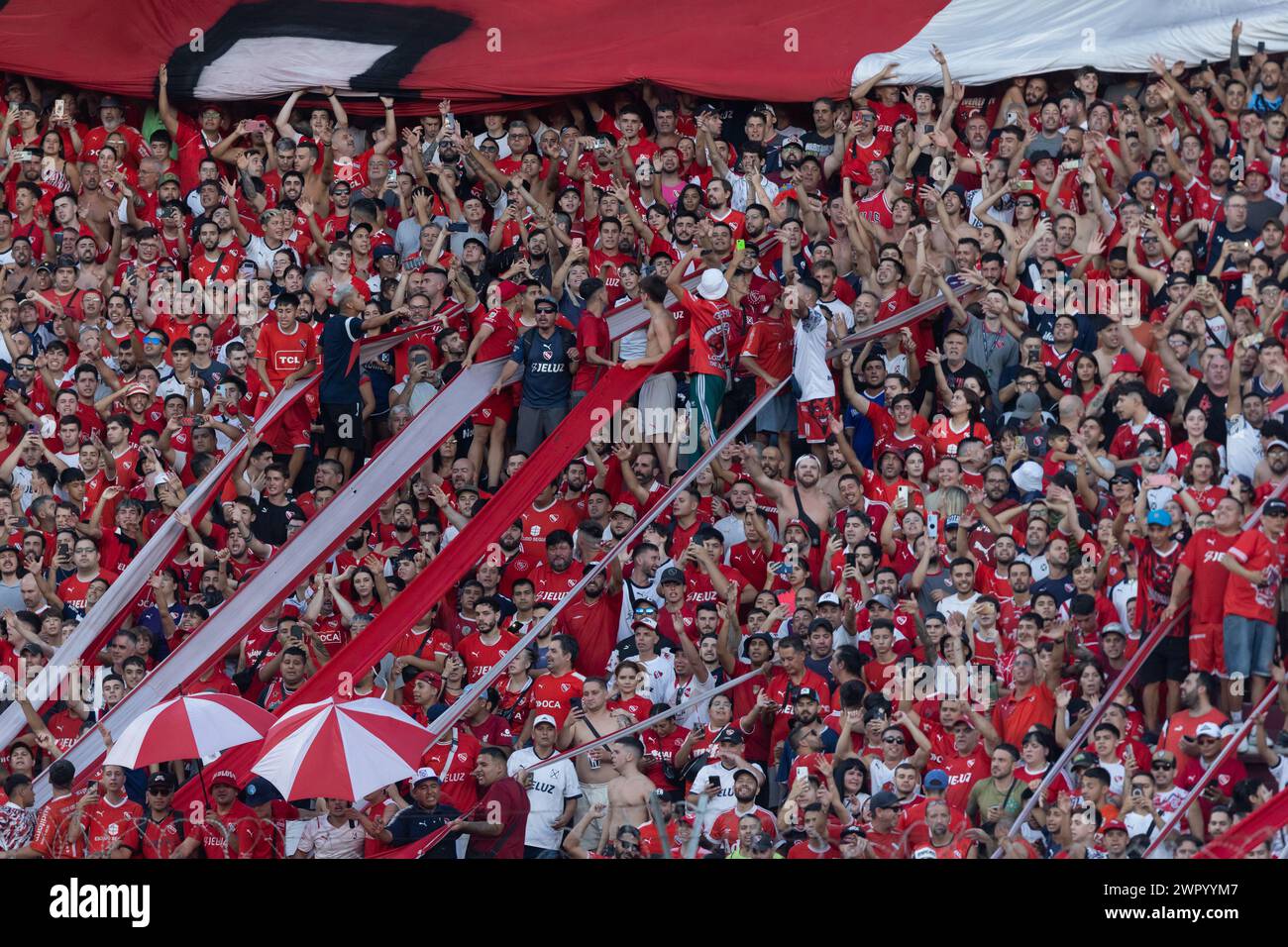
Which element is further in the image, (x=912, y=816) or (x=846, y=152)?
(x=846, y=152)

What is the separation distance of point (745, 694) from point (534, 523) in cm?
210

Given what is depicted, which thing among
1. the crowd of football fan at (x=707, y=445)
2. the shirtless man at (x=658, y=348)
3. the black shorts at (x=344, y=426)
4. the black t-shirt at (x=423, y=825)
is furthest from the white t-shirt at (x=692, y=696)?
the black shorts at (x=344, y=426)

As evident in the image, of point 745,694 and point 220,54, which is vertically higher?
point 220,54

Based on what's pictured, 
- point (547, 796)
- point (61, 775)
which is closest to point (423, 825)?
point (547, 796)

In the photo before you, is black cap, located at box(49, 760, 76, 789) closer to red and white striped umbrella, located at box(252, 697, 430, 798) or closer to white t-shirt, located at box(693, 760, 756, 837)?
red and white striped umbrella, located at box(252, 697, 430, 798)

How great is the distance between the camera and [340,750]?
1327cm

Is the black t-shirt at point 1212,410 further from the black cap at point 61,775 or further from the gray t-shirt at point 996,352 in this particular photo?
the black cap at point 61,775

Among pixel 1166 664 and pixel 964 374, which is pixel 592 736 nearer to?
pixel 1166 664

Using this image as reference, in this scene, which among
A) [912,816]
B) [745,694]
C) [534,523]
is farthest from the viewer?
[534,523]

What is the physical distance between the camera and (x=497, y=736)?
586 inches

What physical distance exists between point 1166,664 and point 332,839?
4.57m

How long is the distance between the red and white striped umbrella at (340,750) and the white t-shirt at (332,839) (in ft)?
1.68
